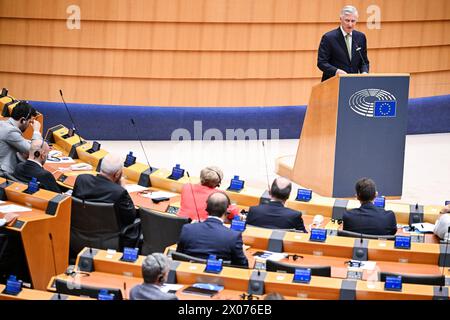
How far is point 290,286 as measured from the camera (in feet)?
17.2

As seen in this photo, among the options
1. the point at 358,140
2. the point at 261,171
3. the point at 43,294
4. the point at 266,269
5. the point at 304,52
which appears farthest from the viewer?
the point at 304,52

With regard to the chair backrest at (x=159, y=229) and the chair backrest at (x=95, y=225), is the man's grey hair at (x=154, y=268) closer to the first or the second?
the chair backrest at (x=159, y=229)

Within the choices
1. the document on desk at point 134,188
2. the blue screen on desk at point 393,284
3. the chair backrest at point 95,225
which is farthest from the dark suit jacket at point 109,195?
the blue screen on desk at point 393,284

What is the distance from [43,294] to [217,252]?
1.26 metres

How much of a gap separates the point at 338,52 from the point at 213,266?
12.9 ft

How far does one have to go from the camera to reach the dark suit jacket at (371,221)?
6586 millimetres

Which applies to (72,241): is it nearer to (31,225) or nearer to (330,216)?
(31,225)

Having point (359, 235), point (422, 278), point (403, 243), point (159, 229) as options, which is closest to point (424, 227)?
point (359, 235)

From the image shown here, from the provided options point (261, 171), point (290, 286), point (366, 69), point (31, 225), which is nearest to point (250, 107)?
point (261, 171)

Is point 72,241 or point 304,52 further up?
point 304,52

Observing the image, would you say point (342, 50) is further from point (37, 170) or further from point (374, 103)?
point (37, 170)

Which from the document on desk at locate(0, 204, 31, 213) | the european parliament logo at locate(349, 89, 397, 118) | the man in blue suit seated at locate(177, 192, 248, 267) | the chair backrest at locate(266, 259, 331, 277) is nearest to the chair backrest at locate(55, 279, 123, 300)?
the man in blue suit seated at locate(177, 192, 248, 267)

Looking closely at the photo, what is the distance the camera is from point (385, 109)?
848 centimetres
